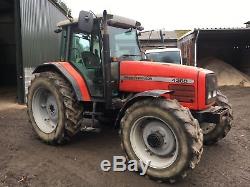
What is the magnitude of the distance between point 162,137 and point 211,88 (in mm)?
1173

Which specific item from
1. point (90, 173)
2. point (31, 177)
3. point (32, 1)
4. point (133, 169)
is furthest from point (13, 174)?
point (32, 1)

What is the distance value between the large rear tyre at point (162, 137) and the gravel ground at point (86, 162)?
25cm

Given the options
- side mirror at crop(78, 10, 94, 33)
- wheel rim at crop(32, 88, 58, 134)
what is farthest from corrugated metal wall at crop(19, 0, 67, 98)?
side mirror at crop(78, 10, 94, 33)

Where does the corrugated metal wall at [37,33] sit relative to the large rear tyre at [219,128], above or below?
above

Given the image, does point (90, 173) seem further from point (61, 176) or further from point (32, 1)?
point (32, 1)

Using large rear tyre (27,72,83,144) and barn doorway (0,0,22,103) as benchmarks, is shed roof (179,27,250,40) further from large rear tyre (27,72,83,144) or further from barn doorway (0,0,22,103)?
large rear tyre (27,72,83,144)

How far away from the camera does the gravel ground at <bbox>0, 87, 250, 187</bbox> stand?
4395mm

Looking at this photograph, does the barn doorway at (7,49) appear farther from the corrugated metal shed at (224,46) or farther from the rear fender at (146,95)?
the rear fender at (146,95)

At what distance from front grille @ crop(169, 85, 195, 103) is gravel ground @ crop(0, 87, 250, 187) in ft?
3.42

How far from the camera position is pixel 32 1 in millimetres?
11195

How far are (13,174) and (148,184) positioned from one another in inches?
73.2

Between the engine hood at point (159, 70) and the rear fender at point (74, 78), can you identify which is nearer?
the engine hood at point (159, 70)

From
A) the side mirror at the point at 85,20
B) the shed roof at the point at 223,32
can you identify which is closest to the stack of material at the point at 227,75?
the shed roof at the point at 223,32

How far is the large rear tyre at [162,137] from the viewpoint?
414cm
